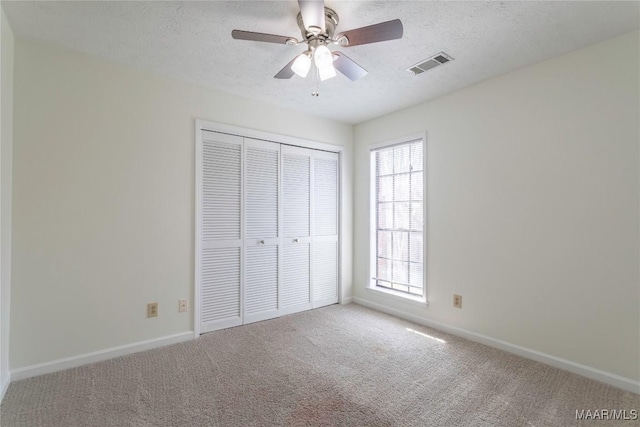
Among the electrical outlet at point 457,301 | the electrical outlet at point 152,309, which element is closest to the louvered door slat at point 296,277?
the electrical outlet at point 152,309

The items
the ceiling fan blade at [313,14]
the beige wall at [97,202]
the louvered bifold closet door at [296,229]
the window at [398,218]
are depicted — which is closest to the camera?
the ceiling fan blade at [313,14]

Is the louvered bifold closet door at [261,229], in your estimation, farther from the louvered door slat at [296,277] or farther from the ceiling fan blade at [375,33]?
the ceiling fan blade at [375,33]

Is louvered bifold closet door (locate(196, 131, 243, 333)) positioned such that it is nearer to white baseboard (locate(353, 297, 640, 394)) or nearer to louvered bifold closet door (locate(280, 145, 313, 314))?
louvered bifold closet door (locate(280, 145, 313, 314))

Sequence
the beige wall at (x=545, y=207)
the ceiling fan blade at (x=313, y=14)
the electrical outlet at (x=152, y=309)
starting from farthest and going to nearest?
the electrical outlet at (x=152, y=309) < the beige wall at (x=545, y=207) < the ceiling fan blade at (x=313, y=14)

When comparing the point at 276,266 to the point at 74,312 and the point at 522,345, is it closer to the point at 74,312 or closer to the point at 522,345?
the point at 74,312

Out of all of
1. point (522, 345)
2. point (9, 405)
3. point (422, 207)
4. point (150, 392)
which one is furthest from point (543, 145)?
point (9, 405)

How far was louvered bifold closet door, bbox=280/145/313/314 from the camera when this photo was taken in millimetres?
3549

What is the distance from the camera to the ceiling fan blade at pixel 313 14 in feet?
5.17

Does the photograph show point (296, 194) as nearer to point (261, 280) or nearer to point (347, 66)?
point (261, 280)

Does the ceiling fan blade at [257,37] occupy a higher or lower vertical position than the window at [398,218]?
higher

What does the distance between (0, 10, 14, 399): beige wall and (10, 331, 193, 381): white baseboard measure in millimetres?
112

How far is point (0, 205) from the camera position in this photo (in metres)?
1.88

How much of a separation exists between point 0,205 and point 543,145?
3.86 m

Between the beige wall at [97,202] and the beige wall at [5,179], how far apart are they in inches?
2.9
